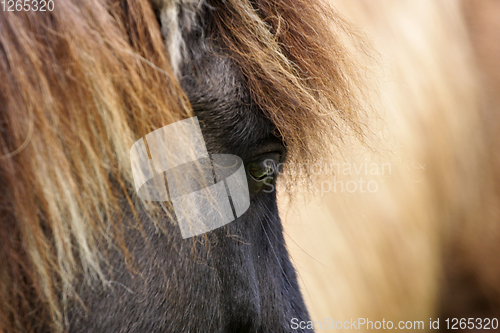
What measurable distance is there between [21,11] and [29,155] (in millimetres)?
118

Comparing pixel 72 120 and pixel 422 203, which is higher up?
pixel 72 120

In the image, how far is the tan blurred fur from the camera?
92 centimetres

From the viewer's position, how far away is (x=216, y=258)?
0.37m

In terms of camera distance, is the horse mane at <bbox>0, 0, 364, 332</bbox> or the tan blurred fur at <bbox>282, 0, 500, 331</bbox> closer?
the horse mane at <bbox>0, 0, 364, 332</bbox>

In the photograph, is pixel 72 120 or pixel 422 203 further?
pixel 422 203

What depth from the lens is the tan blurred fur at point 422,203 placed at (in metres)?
0.92

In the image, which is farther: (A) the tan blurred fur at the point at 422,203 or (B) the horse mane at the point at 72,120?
(A) the tan blurred fur at the point at 422,203

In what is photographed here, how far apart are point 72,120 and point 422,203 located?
3.12 ft

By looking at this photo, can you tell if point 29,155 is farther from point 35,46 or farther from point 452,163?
point 452,163

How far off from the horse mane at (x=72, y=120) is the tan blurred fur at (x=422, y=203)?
618 mm

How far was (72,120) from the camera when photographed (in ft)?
0.95

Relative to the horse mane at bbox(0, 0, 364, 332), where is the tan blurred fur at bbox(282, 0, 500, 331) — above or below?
below

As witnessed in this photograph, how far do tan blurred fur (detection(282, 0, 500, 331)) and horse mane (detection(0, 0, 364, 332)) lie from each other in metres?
0.62

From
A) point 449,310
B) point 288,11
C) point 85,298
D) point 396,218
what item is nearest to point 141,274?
point 85,298
